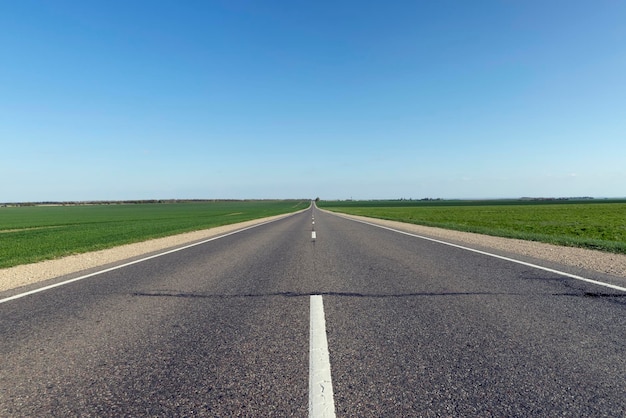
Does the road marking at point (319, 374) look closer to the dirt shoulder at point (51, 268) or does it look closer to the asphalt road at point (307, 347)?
the asphalt road at point (307, 347)

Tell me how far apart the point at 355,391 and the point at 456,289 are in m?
3.60

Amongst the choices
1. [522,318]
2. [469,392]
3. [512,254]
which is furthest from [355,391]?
[512,254]

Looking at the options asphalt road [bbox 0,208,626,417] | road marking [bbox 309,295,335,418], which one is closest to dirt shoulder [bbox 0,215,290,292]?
asphalt road [bbox 0,208,626,417]

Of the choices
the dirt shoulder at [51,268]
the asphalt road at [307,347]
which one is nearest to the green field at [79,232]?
the dirt shoulder at [51,268]

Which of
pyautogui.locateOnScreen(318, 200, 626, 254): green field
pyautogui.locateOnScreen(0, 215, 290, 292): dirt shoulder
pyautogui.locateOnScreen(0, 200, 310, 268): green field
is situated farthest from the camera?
pyautogui.locateOnScreen(318, 200, 626, 254): green field

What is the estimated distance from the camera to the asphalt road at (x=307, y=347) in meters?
2.38

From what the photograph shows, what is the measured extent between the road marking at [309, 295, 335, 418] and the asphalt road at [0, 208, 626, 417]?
0.06 metres

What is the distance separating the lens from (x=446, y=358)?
3.01 metres

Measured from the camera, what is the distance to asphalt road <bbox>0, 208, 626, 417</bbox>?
2381 mm

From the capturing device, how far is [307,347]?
3287mm

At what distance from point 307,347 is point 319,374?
0.55 meters

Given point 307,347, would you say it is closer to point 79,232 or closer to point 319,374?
point 319,374

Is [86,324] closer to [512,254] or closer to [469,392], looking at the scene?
[469,392]

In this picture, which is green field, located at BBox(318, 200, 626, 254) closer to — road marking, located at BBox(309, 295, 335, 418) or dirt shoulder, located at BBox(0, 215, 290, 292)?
road marking, located at BBox(309, 295, 335, 418)
